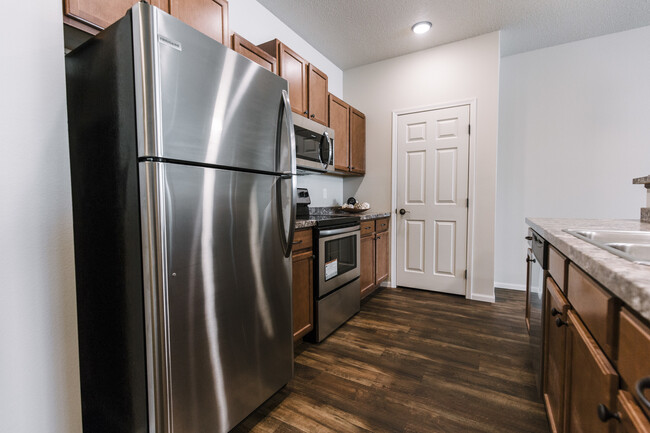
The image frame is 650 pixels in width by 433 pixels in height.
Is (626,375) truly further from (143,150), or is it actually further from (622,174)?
(622,174)

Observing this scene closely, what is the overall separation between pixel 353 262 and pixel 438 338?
2.91 ft

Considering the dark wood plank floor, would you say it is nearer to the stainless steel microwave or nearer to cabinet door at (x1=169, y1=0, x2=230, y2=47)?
the stainless steel microwave

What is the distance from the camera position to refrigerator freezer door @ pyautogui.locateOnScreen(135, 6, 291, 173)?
93 centimetres

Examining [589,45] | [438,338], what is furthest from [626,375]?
[589,45]

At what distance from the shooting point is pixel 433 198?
10.9ft

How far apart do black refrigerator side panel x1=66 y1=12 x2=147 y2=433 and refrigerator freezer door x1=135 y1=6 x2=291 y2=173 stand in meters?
0.08

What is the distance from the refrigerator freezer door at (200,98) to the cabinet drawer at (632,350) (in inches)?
47.0

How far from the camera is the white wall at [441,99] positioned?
3016 millimetres

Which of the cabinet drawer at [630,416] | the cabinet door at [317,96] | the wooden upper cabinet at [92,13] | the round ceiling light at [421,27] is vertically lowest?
the cabinet drawer at [630,416]

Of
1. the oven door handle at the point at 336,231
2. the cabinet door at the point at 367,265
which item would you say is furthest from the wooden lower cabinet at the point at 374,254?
the oven door handle at the point at 336,231

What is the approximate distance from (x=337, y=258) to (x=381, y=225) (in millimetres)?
1128

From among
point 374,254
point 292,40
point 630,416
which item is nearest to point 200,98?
point 630,416

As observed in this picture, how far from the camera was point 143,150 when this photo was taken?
0.94 m

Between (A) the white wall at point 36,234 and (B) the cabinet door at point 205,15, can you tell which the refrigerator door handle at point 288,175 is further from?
(A) the white wall at point 36,234
